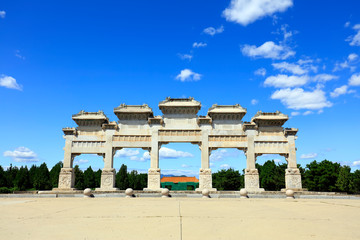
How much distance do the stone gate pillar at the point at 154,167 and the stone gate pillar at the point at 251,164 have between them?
785cm

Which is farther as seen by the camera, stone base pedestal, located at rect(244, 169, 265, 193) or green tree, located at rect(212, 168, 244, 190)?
green tree, located at rect(212, 168, 244, 190)

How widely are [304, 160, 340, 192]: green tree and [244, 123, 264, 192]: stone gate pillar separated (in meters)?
22.2

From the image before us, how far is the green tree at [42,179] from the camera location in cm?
4669

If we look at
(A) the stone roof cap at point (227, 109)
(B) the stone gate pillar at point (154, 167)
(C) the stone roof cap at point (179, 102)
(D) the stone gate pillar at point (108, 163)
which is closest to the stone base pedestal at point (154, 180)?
(B) the stone gate pillar at point (154, 167)

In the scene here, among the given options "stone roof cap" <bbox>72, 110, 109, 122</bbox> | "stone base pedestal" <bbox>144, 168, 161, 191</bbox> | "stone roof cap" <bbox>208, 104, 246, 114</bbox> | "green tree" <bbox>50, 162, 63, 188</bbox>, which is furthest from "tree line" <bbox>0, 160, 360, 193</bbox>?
"stone roof cap" <bbox>208, 104, 246, 114</bbox>

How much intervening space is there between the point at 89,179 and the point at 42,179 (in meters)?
9.14

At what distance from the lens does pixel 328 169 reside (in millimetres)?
40531

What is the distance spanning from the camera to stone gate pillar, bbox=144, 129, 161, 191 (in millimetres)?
22812

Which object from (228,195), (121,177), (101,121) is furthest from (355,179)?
(121,177)

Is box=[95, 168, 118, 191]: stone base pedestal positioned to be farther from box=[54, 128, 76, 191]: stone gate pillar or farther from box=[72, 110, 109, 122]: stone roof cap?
box=[72, 110, 109, 122]: stone roof cap

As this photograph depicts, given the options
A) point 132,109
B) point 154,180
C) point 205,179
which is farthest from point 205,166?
Result: point 132,109

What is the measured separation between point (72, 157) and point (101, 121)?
170 inches

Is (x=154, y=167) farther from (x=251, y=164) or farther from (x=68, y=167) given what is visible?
(x=251, y=164)
